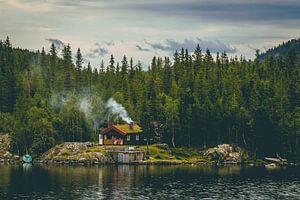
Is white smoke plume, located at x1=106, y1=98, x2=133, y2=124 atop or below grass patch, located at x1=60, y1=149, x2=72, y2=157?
atop

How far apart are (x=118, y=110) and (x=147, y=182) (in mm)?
72510

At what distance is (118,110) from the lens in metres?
193

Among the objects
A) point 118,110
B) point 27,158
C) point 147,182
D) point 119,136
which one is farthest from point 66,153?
point 147,182

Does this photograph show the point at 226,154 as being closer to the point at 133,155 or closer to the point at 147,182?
the point at 133,155

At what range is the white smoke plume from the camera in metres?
192

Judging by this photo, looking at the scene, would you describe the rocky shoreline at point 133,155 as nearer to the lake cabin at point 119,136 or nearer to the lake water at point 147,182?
the lake cabin at point 119,136

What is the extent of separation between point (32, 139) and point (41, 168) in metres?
25.0

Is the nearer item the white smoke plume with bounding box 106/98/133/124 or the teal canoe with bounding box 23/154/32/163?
the teal canoe with bounding box 23/154/32/163

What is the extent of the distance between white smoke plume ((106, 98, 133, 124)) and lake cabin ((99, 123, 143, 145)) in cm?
1175

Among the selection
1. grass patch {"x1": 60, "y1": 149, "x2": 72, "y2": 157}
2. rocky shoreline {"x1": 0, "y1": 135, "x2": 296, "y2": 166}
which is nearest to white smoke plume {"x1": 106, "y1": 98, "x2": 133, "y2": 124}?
rocky shoreline {"x1": 0, "y1": 135, "x2": 296, "y2": 166}

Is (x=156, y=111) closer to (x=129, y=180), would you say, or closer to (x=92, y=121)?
(x=92, y=121)

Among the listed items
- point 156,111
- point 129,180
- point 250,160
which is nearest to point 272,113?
point 250,160

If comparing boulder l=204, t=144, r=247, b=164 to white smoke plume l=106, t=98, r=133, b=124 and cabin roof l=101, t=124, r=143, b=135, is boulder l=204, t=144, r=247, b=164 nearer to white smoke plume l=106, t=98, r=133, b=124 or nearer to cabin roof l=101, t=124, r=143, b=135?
cabin roof l=101, t=124, r=143, b=135

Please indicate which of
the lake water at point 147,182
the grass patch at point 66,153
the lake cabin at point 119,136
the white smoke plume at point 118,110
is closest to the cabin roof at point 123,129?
the lake cabin at point 119,136
